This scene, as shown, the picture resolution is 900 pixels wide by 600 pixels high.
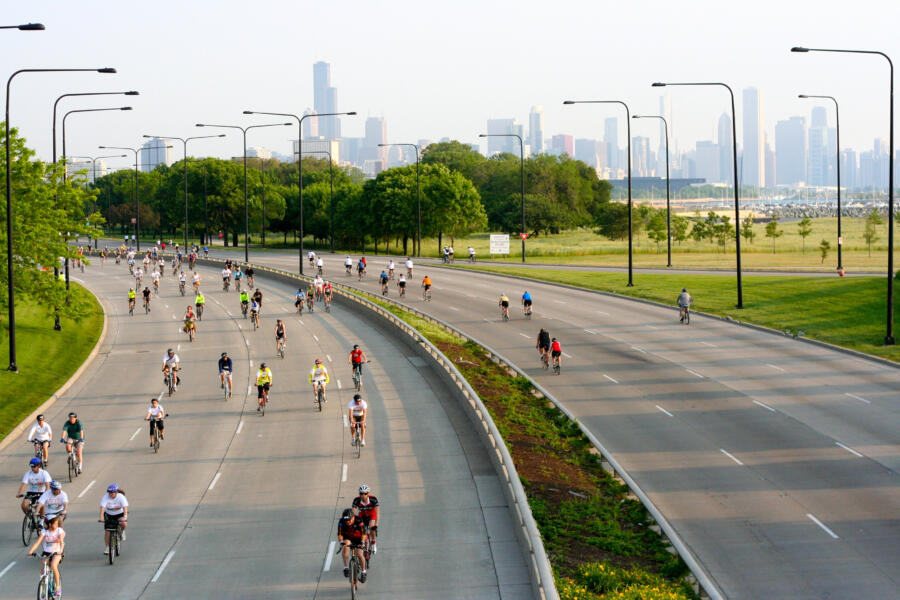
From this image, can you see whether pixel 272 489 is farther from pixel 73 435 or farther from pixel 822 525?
pixel 822 525

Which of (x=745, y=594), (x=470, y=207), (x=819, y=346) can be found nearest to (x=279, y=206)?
(x=470, y=207)

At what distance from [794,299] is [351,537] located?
40.9 m

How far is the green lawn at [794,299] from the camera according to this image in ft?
136

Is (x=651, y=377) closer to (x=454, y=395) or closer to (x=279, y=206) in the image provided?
(x=454, y=395)

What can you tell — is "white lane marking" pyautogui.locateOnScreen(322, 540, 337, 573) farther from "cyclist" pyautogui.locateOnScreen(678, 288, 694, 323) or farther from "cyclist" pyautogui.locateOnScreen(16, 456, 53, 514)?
"cyclist" pyautogui.locateOnScreen(678, 288, 694, 323)

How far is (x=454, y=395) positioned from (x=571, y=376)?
555 centimetres

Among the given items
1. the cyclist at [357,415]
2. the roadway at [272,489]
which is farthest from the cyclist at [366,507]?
the cyclist at [357,415]

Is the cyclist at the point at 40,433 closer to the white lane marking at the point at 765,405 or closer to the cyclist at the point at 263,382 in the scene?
the cyclist at the point at 263,382

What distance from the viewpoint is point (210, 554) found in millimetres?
16875

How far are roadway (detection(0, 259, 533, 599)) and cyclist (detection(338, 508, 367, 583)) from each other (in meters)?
0.49

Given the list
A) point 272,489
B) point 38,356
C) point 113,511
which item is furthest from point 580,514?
point 38,356

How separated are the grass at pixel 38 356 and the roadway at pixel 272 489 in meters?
1.11

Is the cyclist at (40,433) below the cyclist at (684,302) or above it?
below

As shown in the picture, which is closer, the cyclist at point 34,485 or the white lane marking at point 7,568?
the white lane marking at point 7,568
